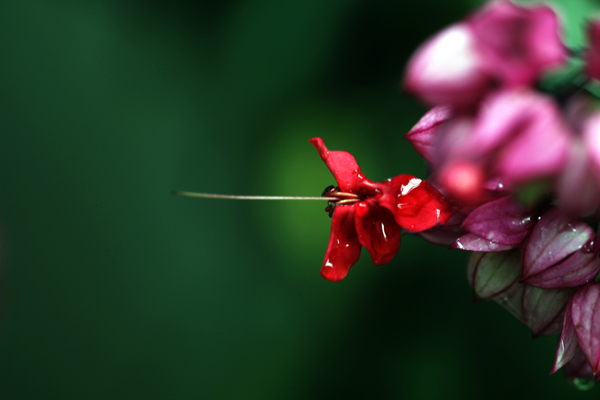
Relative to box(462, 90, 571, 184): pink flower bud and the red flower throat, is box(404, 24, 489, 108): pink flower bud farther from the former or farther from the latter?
the red flower throat

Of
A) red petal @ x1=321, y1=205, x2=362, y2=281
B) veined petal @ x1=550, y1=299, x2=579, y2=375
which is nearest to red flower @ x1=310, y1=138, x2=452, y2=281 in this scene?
red petal @ x1=321, y1=205, x2=362, y2=281

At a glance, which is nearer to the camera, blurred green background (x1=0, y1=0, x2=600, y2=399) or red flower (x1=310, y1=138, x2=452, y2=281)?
red flower (x1=310, y1=138, x2=452, y2=281)

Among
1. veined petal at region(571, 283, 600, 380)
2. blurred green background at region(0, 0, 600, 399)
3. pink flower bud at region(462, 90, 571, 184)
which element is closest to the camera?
pink flower bud at region(462, 90, 571, 184)

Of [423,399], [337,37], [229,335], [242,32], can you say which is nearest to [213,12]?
[242,32]

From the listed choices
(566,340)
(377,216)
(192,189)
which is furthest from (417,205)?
(192,189)

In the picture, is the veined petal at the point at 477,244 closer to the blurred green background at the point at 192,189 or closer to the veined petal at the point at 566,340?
the veined petal at the point at 566,340

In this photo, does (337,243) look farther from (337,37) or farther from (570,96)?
(337,37)
